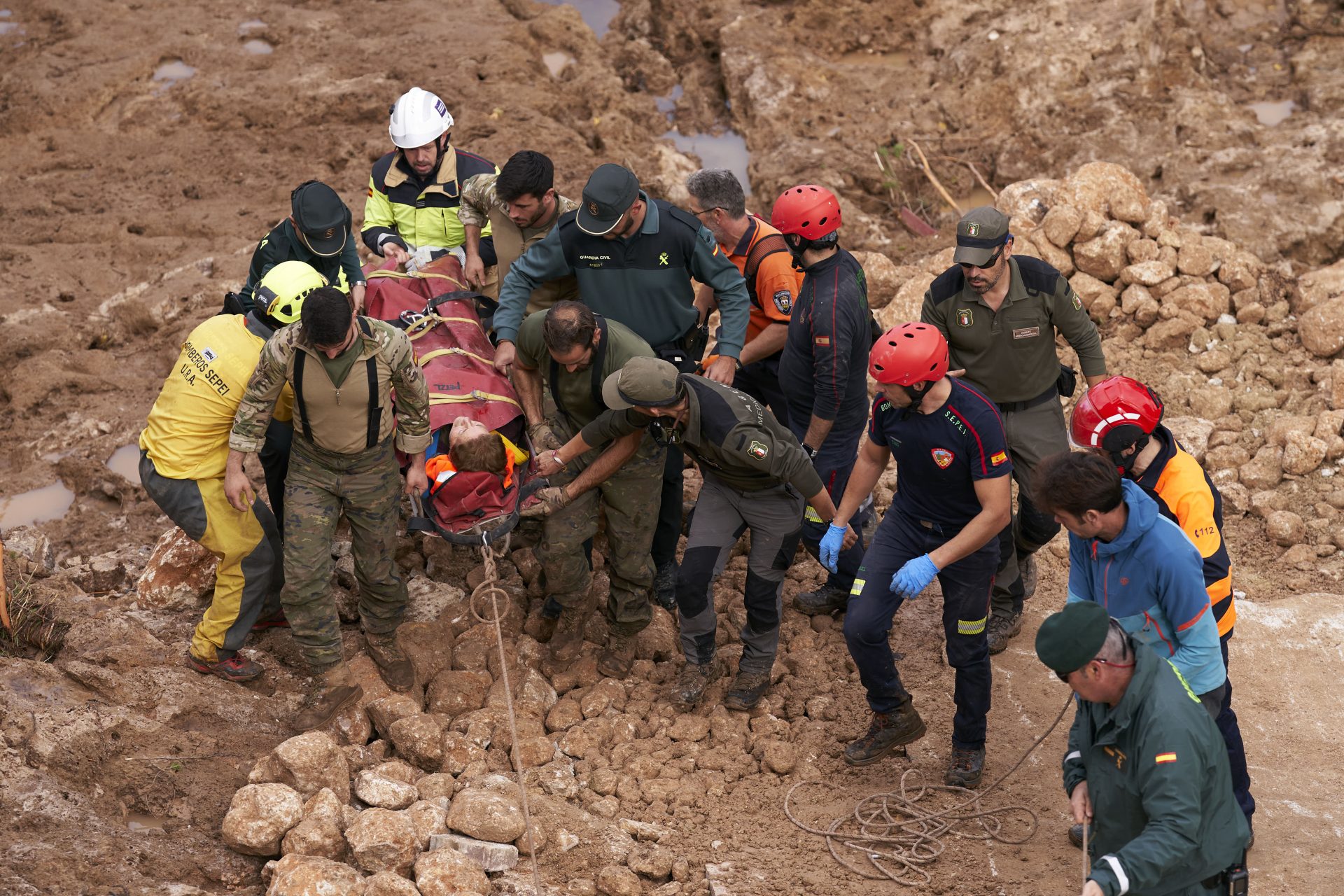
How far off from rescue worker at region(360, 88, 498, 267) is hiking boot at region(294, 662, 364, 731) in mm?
2456

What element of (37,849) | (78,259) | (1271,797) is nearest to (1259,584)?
(1271,797)

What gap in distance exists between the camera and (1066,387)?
5.47 meters

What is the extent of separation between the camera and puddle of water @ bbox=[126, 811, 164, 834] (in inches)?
170

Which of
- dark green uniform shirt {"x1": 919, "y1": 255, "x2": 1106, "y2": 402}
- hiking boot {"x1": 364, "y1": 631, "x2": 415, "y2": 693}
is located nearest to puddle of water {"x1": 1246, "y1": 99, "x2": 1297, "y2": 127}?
dark green uniform shirt {"x1": 919, "y1": 255, "x2": 1106, "y2": 402}

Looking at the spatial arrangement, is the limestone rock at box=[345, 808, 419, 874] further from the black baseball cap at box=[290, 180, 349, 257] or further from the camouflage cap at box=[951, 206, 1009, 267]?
the camouflage cap at box=[951, 206, 1009, 267]

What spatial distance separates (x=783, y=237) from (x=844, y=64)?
7.49 m

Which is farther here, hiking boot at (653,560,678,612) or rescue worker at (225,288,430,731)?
hiking boot at (653,560,678,612)

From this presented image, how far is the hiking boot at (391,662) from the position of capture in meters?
5.31

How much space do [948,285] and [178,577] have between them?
418 cm

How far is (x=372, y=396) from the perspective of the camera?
4.82m

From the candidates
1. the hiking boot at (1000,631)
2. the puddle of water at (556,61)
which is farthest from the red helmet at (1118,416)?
the puddle of water at (556,61)

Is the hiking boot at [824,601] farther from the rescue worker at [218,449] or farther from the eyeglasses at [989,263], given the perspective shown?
the rescue worker at [218,449]

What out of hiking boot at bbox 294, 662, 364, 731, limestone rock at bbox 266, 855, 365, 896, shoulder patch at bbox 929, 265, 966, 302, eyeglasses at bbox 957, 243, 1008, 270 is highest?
eyeglasses at bbox 957, 243, 1008, 270

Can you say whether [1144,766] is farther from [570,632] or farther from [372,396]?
[372,396]
